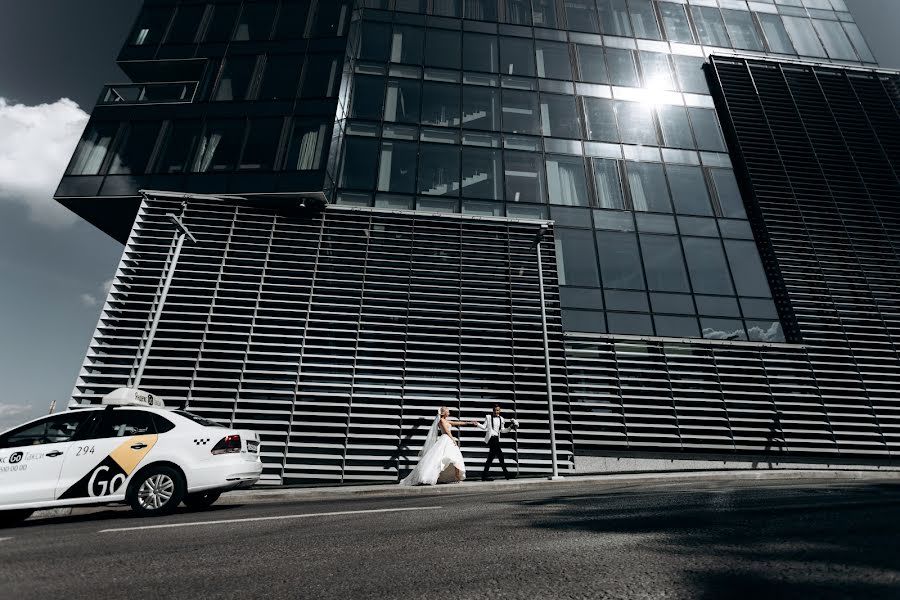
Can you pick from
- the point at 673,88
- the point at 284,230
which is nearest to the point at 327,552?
the point at 284,230

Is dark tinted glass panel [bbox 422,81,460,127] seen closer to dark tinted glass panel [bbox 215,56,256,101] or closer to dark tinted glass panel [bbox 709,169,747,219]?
dark tinted glass panel [bbox 215,56,256,101]

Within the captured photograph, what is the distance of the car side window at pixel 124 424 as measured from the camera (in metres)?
6.50

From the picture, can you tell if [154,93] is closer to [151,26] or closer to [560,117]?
[151,26]

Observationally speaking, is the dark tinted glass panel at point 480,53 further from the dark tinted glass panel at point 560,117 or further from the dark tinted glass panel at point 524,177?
the dark tinted glass panel at point 524,177

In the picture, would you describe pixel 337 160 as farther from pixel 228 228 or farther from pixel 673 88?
pixel 673 88

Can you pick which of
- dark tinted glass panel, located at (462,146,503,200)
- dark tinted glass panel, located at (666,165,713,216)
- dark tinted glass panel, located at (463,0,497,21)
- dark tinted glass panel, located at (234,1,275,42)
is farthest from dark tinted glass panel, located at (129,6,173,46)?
dark tinted glass panel, located at (666,165,713,216)

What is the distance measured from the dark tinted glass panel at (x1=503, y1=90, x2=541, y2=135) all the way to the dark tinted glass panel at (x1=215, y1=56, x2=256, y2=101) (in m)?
10.0

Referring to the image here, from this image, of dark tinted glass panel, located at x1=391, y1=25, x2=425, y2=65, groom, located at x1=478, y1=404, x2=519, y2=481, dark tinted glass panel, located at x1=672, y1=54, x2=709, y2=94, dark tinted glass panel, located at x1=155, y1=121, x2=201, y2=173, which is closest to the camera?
groom, located at x1=478, y1=404, x2=519, y2=481

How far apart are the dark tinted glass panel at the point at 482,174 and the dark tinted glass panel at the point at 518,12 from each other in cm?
811

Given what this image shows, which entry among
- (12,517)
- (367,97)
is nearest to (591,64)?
(367,97)

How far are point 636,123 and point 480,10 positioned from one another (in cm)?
919

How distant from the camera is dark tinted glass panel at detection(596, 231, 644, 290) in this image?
14.5 meters

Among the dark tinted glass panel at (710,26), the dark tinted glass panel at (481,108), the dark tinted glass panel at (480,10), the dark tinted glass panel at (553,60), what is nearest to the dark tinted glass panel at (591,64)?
the dark tinted glass panel at (553,60)

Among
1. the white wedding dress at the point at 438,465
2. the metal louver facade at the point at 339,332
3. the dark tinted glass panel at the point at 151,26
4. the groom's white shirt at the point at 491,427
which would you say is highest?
the dark tinted glass panel at the point at 151,26
